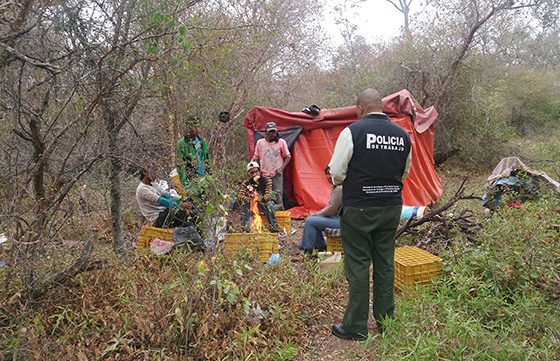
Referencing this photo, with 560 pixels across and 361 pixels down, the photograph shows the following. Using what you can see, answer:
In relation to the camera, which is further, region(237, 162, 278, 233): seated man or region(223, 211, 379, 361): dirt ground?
region(237, 162, 278, 233): seated man

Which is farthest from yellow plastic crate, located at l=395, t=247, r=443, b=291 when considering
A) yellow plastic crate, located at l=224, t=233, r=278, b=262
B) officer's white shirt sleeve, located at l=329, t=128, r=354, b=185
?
yellow plastic crate, located at l=224, t=233, r=278, b=262

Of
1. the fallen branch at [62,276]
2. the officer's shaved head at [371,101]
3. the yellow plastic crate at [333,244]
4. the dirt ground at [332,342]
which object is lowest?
the dirt ground at [332,342]

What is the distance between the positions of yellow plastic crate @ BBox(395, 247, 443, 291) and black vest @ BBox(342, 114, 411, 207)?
0.94 m

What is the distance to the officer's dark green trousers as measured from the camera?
2.76 m

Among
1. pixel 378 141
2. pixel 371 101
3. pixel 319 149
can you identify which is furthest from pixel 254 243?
pixel 319 149

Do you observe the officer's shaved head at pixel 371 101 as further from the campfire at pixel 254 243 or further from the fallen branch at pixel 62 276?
the fallen branch at pixel 62 276

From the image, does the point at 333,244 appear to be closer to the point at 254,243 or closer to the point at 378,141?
the point at 254,243

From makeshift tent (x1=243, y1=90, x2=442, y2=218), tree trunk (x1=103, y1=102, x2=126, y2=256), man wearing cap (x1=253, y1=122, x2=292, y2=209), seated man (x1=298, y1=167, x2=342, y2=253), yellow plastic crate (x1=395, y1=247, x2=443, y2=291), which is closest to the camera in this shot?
yellow plastic crate (x1=395, y1=247, x2=443, y2=291)

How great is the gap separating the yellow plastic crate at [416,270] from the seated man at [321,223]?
3.33 feet

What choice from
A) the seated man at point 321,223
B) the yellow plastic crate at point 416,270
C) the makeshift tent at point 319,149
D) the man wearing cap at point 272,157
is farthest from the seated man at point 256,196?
the yellow plastic crate at point 416,270

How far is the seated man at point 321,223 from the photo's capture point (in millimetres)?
4477

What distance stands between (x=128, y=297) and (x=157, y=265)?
0.80 metres

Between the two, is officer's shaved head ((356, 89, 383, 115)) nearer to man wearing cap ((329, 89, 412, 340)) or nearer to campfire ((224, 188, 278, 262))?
man wearing cap ((329, 89, 412, 340))

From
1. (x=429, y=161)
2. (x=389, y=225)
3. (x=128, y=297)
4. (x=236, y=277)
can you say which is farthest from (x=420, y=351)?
(x=429, y=161)
